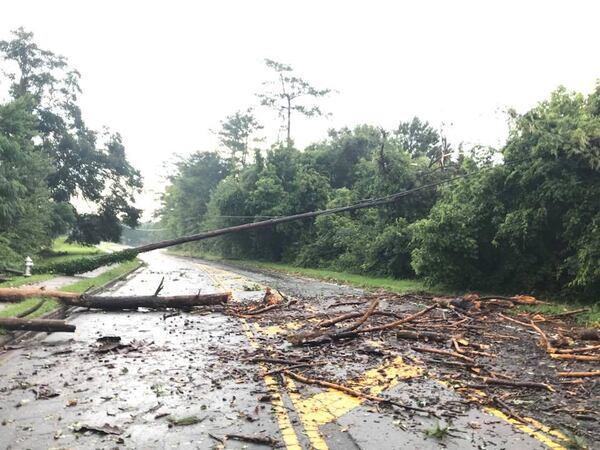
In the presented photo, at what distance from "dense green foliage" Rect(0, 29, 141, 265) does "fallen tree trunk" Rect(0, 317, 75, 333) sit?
57.1 feet

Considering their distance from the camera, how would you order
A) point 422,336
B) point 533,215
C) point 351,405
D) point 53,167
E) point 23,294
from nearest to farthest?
point 351,405, point 422,336, point 23,294, point 533,215, point 53,167

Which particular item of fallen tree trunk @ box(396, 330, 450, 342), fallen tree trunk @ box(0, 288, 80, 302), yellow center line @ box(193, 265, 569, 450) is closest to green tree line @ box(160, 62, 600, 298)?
fallen tree trunk @ box(396, 330, 450, 342)

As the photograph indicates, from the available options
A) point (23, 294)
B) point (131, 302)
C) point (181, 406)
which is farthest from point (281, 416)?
point (23, 294)

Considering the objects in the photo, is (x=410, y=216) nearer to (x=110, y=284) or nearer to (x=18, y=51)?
(x=110, y=284)

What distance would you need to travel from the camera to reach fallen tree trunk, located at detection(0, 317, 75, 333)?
9.27 meters

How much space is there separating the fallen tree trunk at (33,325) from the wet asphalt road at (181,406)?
0.44 m

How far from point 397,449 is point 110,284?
63.9ft

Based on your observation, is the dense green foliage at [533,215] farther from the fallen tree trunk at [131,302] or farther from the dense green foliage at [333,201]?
the fallen tree trunk at [131,302]

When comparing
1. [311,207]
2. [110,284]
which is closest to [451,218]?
[110,284]

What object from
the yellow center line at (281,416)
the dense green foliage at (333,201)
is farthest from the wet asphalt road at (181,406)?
the dense green foliage at (333,201)

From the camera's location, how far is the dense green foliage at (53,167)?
26.7 metres

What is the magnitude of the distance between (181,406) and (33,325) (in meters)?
5.21

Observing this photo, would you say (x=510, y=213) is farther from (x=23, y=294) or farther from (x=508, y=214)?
(x=23, y=294)

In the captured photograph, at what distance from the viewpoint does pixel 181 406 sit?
5660 mm
